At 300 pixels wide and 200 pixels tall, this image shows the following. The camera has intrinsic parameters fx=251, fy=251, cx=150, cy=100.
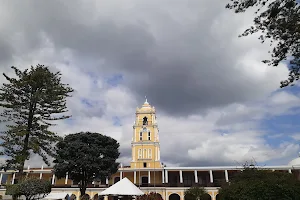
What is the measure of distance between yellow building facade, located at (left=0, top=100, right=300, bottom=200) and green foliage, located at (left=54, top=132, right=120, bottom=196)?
2.30 meters

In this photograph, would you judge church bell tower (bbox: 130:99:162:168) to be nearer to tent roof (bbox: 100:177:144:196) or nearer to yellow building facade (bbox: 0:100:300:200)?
yellow building facade (bbox: 0:100:300:200)

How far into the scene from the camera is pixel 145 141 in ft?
145

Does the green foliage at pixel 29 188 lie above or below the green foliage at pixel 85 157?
below

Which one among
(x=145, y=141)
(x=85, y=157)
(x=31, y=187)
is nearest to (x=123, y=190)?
(x=31, y=187)

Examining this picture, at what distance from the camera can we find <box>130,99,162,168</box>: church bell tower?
42.6 meters

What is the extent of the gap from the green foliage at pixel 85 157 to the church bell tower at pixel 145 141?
15.1m

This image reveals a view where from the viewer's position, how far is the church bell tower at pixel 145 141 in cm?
4262

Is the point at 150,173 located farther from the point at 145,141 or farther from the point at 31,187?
the point at 31,187

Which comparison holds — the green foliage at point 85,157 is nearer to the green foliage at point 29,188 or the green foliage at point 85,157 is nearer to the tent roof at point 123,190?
the green foliage at point 29,188

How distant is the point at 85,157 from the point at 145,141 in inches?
758

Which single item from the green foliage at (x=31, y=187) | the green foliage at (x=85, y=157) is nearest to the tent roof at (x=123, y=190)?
the green foliage at (x=31, y=187)

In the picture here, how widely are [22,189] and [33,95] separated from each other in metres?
6.85

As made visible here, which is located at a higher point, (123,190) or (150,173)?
(150,173)

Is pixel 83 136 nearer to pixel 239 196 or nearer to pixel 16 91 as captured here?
pixel 16 91
